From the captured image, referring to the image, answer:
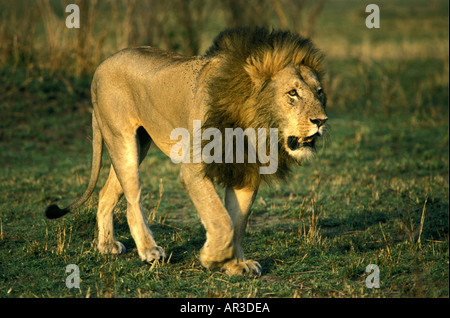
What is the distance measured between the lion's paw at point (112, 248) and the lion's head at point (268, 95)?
1.23 metres

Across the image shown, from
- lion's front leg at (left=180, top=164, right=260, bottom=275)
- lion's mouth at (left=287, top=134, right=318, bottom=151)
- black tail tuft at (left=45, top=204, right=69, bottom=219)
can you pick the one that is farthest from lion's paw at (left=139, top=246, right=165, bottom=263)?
lion's mouth at (left=287, top=134, right=318, bottom=151)

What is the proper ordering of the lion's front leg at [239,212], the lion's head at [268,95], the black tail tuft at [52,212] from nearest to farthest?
the lion's head at [268,95], the lion's front leg at [239,212], the black tail tuft at [52,212]

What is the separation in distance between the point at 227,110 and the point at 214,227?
2.43 ft

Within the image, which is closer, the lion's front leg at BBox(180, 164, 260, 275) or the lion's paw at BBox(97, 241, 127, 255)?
the lion's front leg at BBox(180, 164, 260, 275)

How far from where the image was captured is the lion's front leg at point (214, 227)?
3893 millimetres

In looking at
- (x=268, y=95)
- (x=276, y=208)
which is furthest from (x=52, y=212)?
(x=276, y=208)

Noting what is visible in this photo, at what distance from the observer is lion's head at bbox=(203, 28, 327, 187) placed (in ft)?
12.6

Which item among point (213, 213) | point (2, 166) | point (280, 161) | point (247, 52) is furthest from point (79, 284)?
point (2, 166)

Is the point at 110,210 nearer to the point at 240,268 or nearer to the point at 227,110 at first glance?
the point at 240,268

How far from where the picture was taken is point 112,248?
482cm

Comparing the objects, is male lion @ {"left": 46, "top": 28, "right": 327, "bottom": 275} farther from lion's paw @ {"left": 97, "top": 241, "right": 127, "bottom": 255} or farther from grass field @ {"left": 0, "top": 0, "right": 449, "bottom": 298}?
grass field @ {"left": 0, "top": 0, "right": 449, "bottom": 298}

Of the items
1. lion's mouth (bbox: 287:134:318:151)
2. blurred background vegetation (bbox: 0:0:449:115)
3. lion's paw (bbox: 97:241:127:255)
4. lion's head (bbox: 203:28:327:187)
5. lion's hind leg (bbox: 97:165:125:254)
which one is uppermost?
blurred background vegetation (bbox: 0:0:449:115)

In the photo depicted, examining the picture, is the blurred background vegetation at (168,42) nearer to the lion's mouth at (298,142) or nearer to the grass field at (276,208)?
the grass field at (276,208)

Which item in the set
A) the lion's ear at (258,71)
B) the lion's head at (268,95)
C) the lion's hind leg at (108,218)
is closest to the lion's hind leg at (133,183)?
the lion's hind leg at (108,218)
